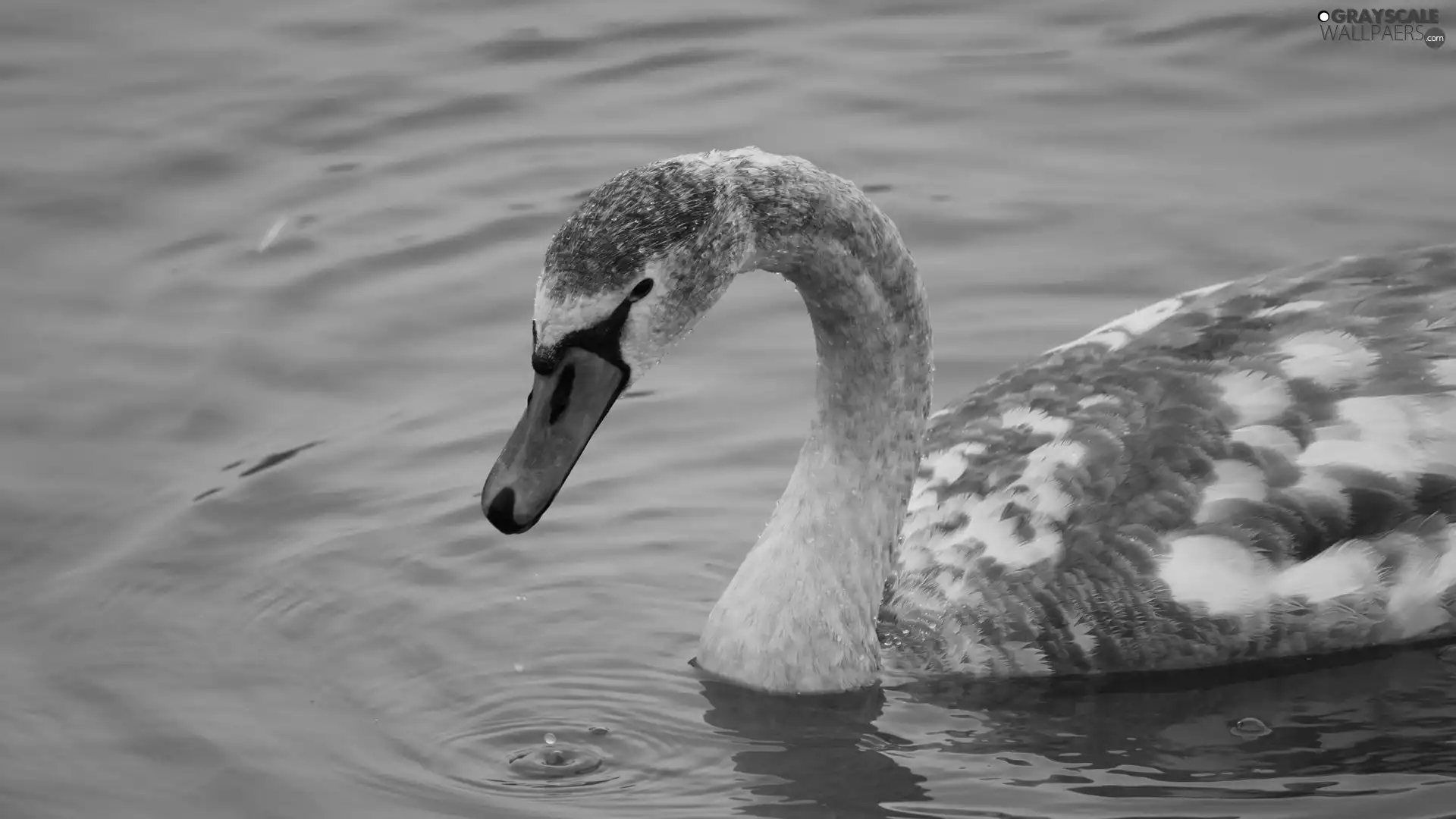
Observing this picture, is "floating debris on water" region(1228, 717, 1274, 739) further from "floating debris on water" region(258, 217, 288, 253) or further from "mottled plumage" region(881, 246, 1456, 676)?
"floating debris on water" region(258, 217, 288, 253)

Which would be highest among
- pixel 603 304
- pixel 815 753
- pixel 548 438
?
pixel 603 304

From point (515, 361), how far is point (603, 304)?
148 inches

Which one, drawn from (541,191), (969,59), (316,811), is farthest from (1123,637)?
(969,59)

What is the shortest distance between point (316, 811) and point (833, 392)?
2.40 meters

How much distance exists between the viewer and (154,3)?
1437cm

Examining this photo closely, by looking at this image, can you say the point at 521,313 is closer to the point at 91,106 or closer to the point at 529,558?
the point at 529,558

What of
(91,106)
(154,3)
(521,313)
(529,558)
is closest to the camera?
(529,558)

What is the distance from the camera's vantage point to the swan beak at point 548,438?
699cm

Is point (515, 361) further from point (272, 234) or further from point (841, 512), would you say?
point (841, 512)

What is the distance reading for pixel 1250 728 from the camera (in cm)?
784

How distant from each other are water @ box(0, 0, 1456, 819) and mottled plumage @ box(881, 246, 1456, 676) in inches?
8.3

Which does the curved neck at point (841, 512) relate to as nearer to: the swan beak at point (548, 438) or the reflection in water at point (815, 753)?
the reflection in water at point (815, 753)

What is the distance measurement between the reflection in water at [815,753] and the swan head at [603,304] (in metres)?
1.34

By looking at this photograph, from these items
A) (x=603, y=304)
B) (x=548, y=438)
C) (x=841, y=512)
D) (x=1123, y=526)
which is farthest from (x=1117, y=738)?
(x=603, y=304)
